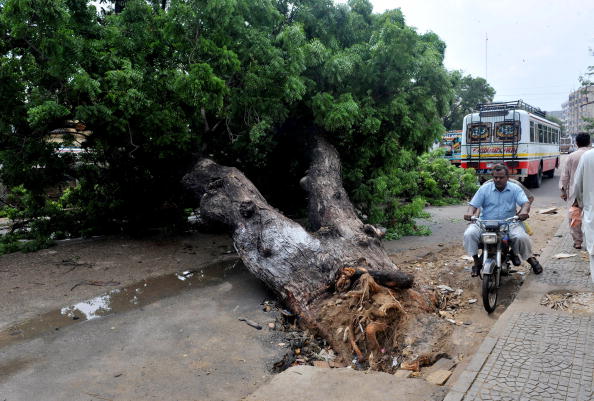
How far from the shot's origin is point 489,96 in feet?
148

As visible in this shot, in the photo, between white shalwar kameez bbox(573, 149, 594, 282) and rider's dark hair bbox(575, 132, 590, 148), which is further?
rider's dark hair bbox(575, 132, 590, 148)

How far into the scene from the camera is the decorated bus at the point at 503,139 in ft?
53.1

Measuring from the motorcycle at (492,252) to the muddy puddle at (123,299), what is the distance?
3.80 metres

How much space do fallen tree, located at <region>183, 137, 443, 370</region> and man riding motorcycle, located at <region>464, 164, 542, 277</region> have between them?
0.88m

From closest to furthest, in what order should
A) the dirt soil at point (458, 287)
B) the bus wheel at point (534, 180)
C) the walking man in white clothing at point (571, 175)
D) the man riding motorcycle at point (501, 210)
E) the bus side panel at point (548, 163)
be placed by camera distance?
the dirt soil at point (458, 287)
the man riding motorcycle at point (501, 210)
the walking man in white clothing at point (571, 175)
the bus wheel at point (534, 180)
the bus side panel at point (548, 163)

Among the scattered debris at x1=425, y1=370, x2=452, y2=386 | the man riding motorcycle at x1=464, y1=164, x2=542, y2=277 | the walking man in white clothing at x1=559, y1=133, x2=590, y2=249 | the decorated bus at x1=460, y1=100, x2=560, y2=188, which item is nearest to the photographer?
the scattered debris at x1=425, y1=370, x2=452, y2=386

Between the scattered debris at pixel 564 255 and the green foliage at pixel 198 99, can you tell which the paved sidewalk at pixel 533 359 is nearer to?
the scattered debris at pixel 564 255

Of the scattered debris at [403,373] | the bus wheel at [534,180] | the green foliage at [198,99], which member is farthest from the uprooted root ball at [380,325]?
the bus wheel at [534,180]

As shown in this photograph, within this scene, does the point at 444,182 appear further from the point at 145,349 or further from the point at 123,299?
the point at 145,349

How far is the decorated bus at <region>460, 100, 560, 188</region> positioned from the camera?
1617 centimetres

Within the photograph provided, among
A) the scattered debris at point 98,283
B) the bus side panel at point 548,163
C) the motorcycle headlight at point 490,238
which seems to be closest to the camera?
the motorcycle headlight at point 490,238

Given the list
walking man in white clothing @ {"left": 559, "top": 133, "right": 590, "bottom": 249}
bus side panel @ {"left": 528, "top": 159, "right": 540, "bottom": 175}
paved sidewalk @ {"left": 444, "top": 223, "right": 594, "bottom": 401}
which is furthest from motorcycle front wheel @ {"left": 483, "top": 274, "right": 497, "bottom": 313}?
bus side panel @ {"left": 528, "top": 159, "right": 540, "bottom": 175}

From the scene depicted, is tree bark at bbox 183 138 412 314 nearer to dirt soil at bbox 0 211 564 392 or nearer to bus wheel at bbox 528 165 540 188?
dirt soil at bbox 0 211 564 392

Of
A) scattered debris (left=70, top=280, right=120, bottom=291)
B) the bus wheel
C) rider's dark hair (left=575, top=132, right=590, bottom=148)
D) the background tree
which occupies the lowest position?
scattered debris (left=70, top=280, right=120, bottom=291)
